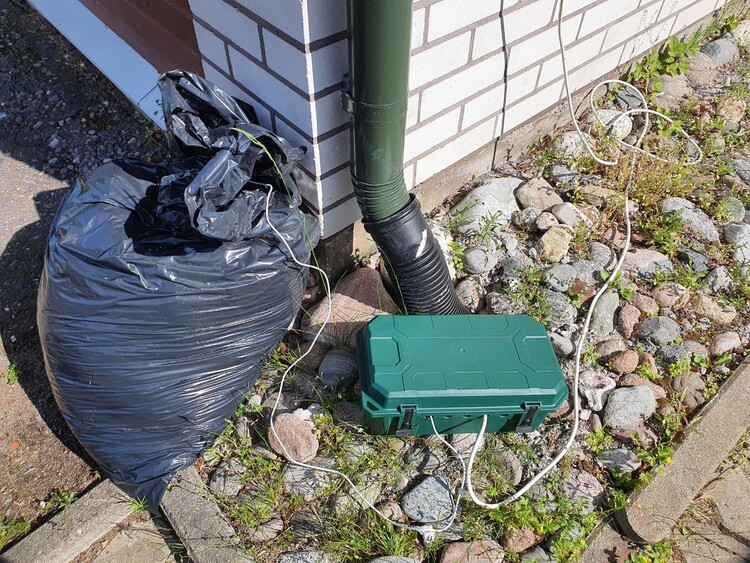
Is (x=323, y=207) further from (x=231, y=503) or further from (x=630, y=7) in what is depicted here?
(x=630, y=7)

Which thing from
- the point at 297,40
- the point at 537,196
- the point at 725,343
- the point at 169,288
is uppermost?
the point at 297,40

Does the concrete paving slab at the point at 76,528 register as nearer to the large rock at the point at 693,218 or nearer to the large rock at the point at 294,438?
the large rock at the point at 294,438

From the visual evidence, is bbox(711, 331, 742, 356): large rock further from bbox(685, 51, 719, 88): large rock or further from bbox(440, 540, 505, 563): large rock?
bbox(685, 51, 719, 88): large rock

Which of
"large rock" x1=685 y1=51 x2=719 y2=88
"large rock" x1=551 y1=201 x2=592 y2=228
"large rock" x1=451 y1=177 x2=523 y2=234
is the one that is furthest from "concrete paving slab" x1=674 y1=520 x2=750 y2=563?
"large rock" x1=685 y1=51 x2=719 y2=88

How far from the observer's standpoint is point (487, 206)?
8.60 ft

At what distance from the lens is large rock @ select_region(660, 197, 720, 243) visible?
2654 mm

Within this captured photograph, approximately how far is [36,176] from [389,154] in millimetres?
2212

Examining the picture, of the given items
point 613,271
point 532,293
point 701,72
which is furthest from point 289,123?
point 701,72

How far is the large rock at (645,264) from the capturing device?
2496 millimetres

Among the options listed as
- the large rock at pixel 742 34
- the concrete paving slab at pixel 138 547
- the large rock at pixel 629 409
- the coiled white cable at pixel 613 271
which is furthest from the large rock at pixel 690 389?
the large rock at pixel 742 34

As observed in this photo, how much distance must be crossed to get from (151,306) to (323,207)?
2.25ft

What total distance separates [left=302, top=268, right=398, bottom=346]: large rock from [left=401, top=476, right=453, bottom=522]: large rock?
23.5 inches

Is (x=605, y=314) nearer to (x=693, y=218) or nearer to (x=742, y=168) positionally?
(x=693, y=218)

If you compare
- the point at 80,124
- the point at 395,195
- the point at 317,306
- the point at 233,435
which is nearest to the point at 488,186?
the point at 395,195
